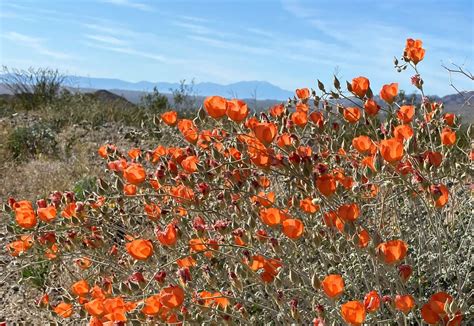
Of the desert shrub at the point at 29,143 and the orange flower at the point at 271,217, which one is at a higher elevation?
the orange flower at the point at 271,217

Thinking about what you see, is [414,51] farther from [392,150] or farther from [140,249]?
[140,249]

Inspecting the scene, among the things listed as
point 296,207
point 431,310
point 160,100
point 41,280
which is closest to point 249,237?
point 296,207

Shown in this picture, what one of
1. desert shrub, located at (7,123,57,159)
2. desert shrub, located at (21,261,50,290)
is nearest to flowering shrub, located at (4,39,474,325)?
desert shrub, located at (21,261,50,290)

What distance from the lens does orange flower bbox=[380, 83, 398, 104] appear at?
2463 mm

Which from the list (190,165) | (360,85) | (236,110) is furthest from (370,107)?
(190,165)

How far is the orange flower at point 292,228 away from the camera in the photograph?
6.01ft

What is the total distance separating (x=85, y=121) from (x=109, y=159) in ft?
23.3

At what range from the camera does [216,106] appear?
2053 millimetres

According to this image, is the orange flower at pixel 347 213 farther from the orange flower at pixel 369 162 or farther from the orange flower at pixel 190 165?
the orange flower at pixel 190 165

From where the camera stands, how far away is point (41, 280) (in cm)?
366

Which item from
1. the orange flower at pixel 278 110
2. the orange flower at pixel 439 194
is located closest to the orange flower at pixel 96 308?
the orange flower at pixel 439 194

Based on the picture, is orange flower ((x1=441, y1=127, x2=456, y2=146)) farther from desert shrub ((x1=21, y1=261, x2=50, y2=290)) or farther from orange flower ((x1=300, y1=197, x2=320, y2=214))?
desert shrub ((x1=21, y1=261, x2=50, y2=290))

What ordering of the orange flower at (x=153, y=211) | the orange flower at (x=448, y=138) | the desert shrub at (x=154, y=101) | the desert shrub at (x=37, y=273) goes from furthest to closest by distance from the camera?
the desert shrub at (x=154, y=101) < the desert shrub at (x=37, y=273) < the orange flower at (x=153, y=211) < the orange flower at (x=448, y=138)

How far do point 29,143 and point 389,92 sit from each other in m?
6.33
